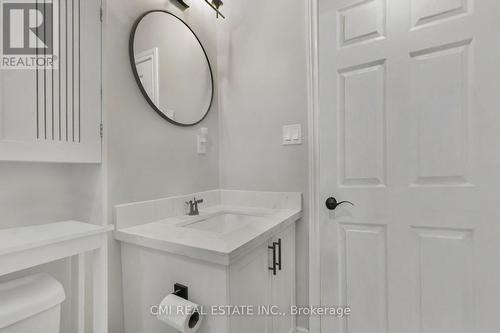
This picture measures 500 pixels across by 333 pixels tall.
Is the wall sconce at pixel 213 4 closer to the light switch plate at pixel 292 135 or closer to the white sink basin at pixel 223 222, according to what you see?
the light switch plate at pixel 292 135

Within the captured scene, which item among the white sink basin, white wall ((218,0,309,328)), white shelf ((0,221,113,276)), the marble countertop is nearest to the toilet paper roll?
the marble countertop

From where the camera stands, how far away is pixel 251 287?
946 millimetres

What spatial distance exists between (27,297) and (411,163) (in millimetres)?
1600

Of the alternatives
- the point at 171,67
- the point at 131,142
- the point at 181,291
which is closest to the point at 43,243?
the point at 181,291

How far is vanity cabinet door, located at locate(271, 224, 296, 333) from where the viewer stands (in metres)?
1.17

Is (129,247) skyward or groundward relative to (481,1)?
groundward

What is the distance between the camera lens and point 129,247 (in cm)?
108

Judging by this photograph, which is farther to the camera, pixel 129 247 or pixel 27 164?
pixel 129 247

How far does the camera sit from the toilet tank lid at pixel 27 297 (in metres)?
0.66

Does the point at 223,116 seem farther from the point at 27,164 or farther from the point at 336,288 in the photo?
the point at 336,288

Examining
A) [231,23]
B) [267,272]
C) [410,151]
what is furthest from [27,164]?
[410,151]

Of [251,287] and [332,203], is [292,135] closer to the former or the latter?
[332,203]

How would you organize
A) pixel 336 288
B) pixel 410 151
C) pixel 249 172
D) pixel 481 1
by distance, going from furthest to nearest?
pixel 249 172 → pixel 336 288 → pixel 410 151 → pixel 481 1

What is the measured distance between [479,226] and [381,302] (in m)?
0.58
